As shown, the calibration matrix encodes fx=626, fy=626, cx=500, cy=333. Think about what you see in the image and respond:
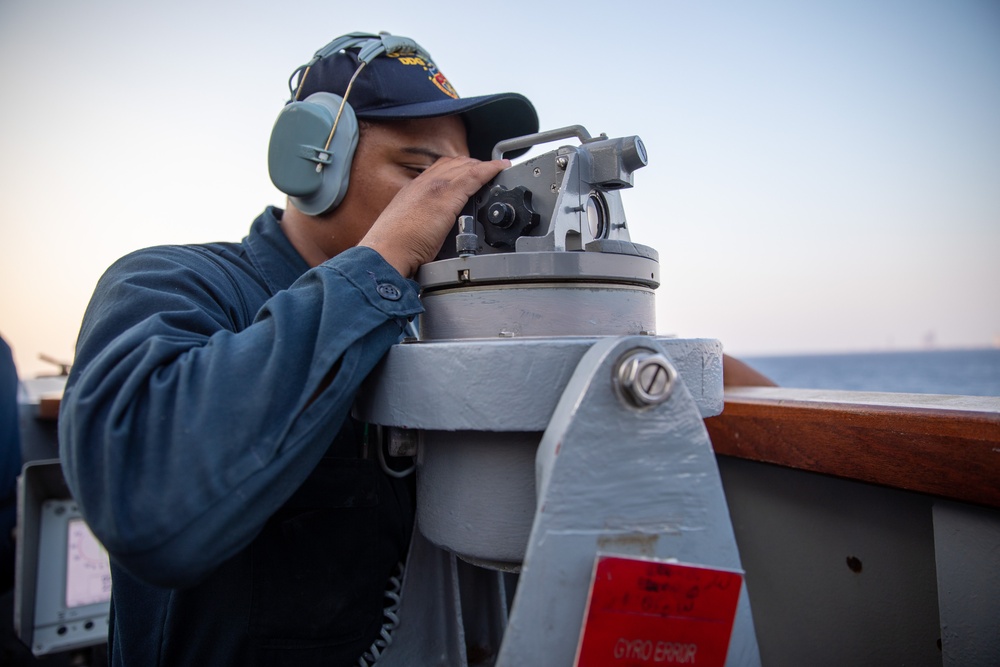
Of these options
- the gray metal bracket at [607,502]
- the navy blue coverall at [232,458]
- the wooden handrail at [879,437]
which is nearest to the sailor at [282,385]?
the navy blue coverall at [232,458]

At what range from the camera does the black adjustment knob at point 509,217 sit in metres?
0.99

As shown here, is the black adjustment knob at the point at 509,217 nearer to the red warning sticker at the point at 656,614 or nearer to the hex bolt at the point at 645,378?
the hex bolt at the point at 645,378

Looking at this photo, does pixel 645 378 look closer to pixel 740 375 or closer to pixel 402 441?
pixel 402 441

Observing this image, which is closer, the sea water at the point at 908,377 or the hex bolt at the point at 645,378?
the hex bolt at the point at 645,378

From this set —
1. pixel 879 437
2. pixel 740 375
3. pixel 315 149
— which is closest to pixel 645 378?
pixel 879 437

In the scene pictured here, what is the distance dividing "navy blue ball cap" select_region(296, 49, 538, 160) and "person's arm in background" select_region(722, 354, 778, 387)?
1113 mm

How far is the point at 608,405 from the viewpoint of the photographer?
0.67 m

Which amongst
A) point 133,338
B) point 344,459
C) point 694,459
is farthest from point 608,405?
point 344,459

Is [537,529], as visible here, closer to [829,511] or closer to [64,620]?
[829,511]

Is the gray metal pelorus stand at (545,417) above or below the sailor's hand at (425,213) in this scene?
below

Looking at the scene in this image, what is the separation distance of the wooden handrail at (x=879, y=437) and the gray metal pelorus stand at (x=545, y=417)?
1.57 ft

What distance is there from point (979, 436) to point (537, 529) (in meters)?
0.80

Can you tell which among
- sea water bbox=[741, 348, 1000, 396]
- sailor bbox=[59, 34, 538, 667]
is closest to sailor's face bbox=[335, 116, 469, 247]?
A: sailor bbox=[59, 34, 538, 667]

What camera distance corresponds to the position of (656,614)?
67 cm
